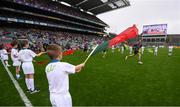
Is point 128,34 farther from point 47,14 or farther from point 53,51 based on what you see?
point 47,14

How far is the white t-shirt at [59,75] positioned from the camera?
3.49m

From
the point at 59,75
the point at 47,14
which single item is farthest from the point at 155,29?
the point at 59,75

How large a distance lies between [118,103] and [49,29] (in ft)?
187

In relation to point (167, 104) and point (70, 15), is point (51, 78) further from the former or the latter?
point (70, 15)

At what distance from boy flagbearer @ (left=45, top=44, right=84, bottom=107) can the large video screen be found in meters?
81.0

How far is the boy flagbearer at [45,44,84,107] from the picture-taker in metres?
3.46

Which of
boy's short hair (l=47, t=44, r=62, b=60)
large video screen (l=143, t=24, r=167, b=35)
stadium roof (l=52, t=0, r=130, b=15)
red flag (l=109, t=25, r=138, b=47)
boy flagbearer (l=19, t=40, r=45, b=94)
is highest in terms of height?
stadium roof (l=52, t=0, r=130, b=15)

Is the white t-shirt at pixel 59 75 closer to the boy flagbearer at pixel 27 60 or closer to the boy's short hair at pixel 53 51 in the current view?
the boy's short hair at pixel 53 51

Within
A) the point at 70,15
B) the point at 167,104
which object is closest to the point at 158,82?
the point at 167,104

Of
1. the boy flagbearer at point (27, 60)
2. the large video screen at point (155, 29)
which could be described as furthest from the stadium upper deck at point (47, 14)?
the boy flagbearer at point (27, 60)

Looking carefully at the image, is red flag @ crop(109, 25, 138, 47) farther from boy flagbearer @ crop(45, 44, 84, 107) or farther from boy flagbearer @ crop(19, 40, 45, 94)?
boy flagbearer @ crop(19, 40, 45, 94)

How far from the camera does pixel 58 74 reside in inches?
138

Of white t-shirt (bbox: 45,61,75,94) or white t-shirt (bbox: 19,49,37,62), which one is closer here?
white t-shirt (bbox: 45,61,75,94)

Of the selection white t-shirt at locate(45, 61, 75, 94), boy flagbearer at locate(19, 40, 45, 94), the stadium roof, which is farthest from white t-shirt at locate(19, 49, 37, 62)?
the stadium roof
